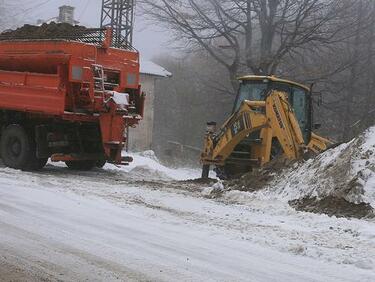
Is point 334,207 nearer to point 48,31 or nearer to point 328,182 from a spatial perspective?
point 328,182

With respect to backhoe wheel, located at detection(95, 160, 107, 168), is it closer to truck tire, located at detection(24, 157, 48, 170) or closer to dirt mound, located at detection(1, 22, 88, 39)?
truck tire, located at detection(24, 157, 48, 170)

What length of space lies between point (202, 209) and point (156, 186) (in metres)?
2.67

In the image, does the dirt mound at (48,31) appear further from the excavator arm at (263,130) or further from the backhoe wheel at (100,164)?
the excavator arm at (263,130)

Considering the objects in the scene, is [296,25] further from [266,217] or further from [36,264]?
[36,264]

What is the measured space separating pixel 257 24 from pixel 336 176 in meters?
20.1

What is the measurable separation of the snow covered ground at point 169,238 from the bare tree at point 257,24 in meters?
17.9

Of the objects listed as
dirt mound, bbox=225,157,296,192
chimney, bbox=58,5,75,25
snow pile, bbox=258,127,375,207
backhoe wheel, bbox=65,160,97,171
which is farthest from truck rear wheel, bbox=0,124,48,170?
chimney, bbox=58,5,75,25

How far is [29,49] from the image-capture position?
12.9 m

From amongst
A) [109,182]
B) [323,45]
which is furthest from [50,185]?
[323,45]

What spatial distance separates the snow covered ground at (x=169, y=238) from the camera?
5.51 metres

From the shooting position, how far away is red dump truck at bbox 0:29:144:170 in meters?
12.3

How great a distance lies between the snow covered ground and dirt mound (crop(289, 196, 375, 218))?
0.23m

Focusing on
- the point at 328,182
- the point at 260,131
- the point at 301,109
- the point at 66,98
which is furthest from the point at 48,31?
the point at 328,182

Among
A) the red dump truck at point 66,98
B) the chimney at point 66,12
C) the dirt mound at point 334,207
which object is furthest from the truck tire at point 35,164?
the chimney at point 66,12
